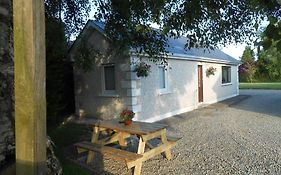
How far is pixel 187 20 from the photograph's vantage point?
238 inches

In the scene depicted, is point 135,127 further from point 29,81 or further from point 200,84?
point 200,84

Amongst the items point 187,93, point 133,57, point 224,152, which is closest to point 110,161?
point 224,152

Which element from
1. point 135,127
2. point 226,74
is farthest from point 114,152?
point 226,74

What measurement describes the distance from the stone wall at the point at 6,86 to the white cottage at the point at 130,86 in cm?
766

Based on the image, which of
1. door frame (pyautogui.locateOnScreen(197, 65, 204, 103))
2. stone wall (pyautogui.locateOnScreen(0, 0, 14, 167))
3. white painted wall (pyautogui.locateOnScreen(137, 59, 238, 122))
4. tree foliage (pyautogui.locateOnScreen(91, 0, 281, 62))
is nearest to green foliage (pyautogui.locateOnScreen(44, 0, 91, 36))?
tree foliage (pyautogui.locateOnScreen(91, 0, 281, 62))

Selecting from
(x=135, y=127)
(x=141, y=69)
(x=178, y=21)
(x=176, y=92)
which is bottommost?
(x=135, y=127)

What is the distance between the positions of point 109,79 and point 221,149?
6.43m

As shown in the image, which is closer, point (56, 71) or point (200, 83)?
point (56, 71)

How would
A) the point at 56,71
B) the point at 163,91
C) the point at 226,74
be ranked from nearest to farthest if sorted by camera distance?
the point at 56,71 < the point at 163,91 < the point at 226,74

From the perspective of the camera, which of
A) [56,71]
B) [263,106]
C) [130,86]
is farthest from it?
[263,106]

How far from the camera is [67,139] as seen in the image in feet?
29.8

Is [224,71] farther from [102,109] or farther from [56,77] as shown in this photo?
[56,77]

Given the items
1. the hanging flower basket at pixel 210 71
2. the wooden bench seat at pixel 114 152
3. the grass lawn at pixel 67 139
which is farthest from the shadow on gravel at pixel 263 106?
the wooden bench seat at pixel 114 152

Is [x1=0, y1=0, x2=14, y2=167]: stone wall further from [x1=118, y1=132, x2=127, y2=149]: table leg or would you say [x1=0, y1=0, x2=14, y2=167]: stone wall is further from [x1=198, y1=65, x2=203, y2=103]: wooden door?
[x1=198, y1=65, x2=203, y2=103]: wooden door
